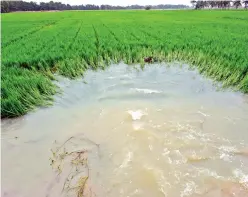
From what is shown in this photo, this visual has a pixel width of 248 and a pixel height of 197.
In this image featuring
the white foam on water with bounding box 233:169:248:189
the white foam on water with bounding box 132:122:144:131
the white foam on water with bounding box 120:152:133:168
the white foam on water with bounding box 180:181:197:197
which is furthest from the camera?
the white foam on water with bounding box 132:122:144:131

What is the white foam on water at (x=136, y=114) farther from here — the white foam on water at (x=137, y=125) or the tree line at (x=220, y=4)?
the tree line at (x=220, y=4)

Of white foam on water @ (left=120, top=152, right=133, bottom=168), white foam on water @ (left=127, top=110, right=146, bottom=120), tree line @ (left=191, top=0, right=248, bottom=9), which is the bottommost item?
tree line @ (left=191, top=0, right=248, bottom=9)

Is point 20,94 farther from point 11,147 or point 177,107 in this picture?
point 177,107

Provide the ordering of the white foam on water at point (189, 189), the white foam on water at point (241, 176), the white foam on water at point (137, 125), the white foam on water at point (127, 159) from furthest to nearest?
1. the white foam on water at point (137, 125)
2. the white foam on water at point (127, 159)
3. the white foam on water at point (241, 176)
4. the white foam on water at point (189, 189)

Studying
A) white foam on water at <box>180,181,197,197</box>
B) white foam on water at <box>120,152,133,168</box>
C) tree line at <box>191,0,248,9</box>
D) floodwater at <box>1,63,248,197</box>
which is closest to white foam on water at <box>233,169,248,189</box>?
floodwater at <box>1,63,248,197</box>

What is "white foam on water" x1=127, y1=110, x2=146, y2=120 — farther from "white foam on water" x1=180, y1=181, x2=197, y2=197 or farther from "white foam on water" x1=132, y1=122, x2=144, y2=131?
"white foam on water" x1=180, y1=181, x2=197, y2=197

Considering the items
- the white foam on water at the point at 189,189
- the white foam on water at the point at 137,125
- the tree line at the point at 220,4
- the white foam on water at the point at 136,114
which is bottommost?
the tree line at the point at 220,4

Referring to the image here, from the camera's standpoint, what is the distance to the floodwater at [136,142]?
348cm

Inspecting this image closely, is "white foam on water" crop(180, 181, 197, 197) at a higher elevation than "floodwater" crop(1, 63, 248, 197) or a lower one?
higher

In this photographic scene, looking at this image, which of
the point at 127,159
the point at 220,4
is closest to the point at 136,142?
the point at 127,159

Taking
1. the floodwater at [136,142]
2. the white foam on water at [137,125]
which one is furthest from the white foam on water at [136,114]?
the white foam on water at [137,125]

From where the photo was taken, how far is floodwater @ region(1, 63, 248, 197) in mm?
3484

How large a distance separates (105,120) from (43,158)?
154 centimetres

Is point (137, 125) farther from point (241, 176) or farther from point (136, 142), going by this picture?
point (241, 176)
